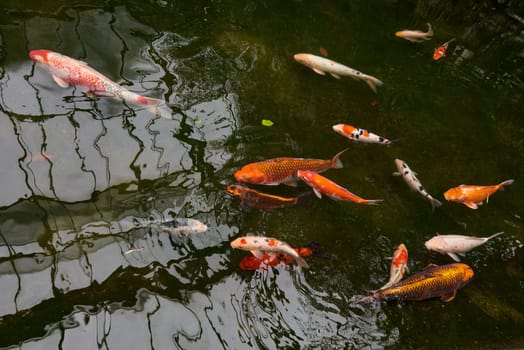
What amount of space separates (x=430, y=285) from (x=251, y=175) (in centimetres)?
170

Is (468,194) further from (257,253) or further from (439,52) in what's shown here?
(439,52)

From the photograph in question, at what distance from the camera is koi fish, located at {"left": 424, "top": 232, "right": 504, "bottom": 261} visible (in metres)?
3.64

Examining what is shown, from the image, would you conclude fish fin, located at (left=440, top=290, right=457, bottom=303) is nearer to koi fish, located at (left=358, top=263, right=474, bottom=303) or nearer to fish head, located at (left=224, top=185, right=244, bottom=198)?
koi fish, located at (left=358, top=263, right=474, bottom=303)

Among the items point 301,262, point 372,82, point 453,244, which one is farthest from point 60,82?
point 453,244

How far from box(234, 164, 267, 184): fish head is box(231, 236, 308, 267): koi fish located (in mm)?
604

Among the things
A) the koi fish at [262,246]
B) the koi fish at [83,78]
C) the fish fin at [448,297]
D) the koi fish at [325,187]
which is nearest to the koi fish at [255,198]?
the koi fish at [325,187]

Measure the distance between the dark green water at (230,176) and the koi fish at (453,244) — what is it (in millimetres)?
147

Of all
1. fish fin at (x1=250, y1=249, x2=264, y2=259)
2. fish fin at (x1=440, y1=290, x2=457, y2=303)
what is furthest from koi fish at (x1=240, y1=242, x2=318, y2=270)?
fish fin at (x1=440, y1=290, x2=457, y2=303)

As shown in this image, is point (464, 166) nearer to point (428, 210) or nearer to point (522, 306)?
point (428, 210)

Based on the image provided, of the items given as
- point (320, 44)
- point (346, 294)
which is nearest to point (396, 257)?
point (346, 294)

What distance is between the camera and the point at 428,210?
4152 millimetres

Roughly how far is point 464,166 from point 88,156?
393 centimetres

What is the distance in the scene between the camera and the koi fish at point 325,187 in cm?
374

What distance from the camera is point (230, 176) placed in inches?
156
